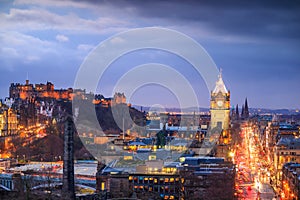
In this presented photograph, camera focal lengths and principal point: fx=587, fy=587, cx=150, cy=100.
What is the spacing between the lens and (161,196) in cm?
2969

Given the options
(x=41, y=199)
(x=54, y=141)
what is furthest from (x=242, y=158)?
(x=41, y=199)

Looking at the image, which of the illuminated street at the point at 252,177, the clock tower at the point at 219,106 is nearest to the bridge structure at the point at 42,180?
the illuminated street at the point at 252,177

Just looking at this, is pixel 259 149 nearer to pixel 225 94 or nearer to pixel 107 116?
pixel 225 94

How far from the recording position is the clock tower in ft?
193

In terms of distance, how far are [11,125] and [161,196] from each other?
32781 millimetres

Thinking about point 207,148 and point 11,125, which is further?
point 11,125

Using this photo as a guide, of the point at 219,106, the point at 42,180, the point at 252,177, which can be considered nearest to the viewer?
the point at 42,180

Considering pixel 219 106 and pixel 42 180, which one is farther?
pixel 219 106

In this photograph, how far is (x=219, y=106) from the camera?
60031mm

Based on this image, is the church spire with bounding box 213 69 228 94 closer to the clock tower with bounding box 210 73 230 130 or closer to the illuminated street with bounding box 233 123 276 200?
the clock tower with bounding box 210 73 230 130

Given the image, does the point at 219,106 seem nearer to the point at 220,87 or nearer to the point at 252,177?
the point at 220,87

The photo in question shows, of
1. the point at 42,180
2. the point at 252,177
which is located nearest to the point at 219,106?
the point at 252,177

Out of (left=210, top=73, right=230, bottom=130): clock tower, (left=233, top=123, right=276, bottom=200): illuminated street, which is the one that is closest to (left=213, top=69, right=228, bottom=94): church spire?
(left=210, top=73, right=230, bottom=130): clock tower

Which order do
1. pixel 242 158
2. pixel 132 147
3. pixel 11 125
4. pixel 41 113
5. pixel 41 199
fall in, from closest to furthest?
pixel 41 199, pixel 132 147, pixel 242 158, pixel 11 125, pixel 41 113
